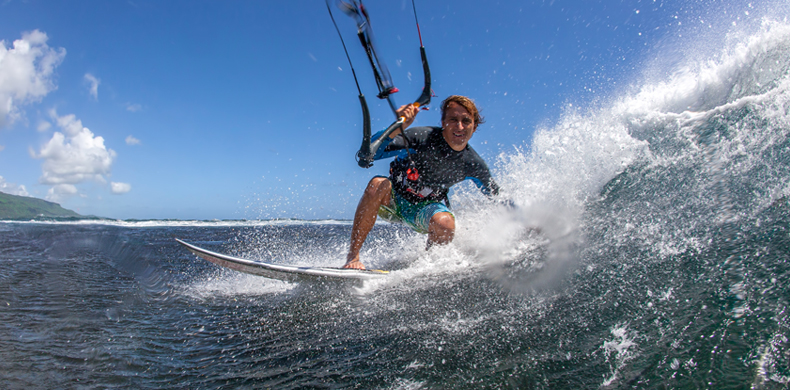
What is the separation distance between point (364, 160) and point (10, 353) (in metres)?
2.42

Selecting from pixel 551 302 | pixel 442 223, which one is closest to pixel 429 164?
pixel 442 223

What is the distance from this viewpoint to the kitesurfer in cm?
364

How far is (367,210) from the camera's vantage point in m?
3.65

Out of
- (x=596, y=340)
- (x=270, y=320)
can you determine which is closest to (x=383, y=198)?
(x=270, y=320)

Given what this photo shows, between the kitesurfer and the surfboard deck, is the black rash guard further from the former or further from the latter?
the surfboard deck

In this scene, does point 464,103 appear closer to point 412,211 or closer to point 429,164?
point 429,164

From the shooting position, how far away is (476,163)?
3.98 metres

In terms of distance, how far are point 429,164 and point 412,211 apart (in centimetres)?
60

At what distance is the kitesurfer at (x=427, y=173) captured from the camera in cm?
364

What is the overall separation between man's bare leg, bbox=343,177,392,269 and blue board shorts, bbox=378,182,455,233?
35 centimetres

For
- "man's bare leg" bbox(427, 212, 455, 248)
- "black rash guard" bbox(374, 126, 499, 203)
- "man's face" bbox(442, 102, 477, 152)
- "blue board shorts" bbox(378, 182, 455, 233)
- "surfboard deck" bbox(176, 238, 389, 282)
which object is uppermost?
"man's face" bbox(442, 102, 477, 152)

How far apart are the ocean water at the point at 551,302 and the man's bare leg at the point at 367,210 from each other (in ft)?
2.09

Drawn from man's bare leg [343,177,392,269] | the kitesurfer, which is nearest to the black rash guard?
the kitesurfer

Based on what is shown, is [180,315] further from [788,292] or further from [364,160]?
[788,292]
